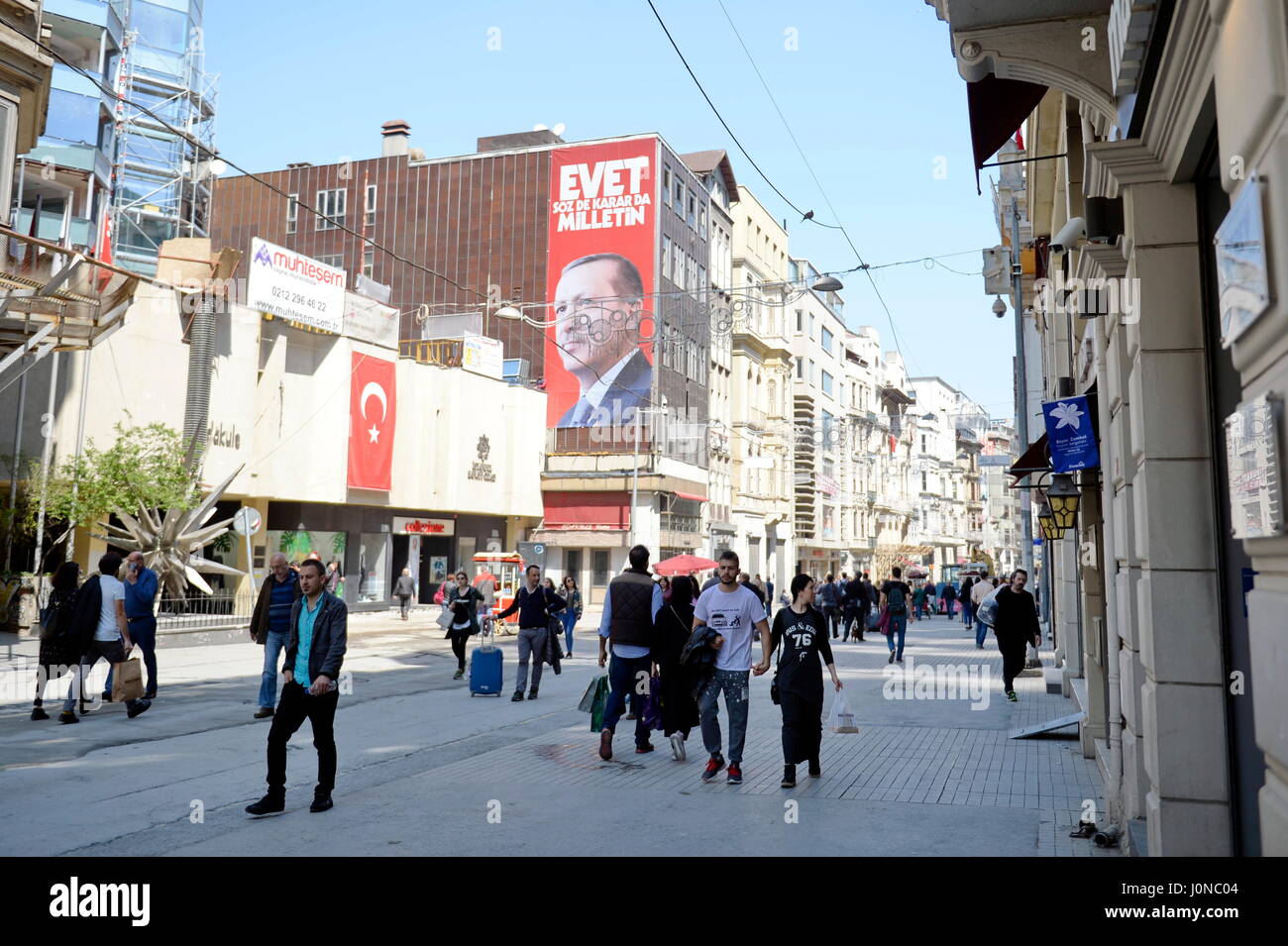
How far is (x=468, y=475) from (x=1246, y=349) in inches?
1595

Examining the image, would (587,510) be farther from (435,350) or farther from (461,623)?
(461,623)

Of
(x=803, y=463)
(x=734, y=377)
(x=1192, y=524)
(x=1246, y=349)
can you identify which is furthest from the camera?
(x=803, y=463)

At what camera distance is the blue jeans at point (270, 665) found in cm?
1102

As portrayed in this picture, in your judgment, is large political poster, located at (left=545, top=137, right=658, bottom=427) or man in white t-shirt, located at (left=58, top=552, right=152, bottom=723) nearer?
man in white t-shirt, located at (left=58, top=552, right=152, bottom=723)

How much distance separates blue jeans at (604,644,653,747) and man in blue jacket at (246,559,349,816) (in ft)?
9.38

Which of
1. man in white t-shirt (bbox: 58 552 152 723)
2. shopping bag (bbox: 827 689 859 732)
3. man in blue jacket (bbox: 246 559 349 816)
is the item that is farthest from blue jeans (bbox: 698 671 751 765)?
man in white t-shirt (bbox: 58 552 152 723)

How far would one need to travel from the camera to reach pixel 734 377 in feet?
192

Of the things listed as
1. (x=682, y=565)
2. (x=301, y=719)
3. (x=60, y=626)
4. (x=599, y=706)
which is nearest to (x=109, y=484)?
(x=60, y=626)

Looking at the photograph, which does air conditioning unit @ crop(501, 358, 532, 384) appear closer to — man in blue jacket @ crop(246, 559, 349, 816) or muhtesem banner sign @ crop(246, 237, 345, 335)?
muhtesem banner sign @ crop(246, 237, 345, 335)

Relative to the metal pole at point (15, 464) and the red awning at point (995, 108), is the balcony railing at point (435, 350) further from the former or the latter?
the red awning at point (995, 108)

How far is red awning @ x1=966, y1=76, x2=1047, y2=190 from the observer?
7625 mm

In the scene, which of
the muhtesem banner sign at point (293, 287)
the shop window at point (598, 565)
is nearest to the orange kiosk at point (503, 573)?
the muhtesem banner sign at point (293, 287)

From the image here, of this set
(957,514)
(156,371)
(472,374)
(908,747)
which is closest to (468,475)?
(472,374)
